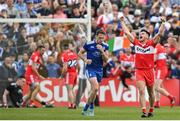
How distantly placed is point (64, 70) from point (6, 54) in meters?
2.33

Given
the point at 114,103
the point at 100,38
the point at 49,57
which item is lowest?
the point at 114,103

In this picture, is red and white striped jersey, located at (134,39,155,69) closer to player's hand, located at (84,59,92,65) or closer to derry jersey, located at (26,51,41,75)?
player's hand, located at (84,59,92,65)

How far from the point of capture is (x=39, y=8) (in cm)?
2777

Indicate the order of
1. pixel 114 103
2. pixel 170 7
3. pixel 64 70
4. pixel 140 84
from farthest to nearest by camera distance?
pixel 170 7 < pixel 114 103 < pixel 64 70 < pixel 140 84

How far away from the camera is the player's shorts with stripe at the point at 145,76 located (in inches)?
805

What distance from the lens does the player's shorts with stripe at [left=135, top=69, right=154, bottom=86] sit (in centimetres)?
2045

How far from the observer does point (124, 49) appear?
3033 cm

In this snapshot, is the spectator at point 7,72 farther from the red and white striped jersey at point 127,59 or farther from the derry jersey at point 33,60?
the red and white striped jersey at point 127,59

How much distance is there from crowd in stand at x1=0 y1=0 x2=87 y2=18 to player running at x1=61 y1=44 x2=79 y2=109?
1.49 m

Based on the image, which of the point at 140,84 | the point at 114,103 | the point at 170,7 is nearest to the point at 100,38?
the point at 140,84

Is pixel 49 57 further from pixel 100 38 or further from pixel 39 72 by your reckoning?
pixel 100 38

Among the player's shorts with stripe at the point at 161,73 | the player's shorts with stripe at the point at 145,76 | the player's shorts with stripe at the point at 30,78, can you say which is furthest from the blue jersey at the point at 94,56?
the player's shorts with stripe at the point at 30,78

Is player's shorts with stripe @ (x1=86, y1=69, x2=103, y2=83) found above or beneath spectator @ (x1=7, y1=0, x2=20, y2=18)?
beneath

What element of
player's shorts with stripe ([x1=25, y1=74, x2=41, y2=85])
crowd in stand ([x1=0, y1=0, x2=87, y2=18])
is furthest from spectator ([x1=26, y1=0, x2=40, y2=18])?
player's shorts with stripe ([x1=25, y1=74, x2=41, y2=85])
